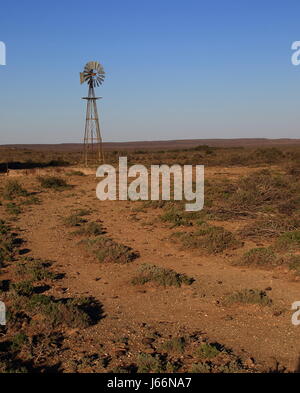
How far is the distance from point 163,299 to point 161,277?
0.78m

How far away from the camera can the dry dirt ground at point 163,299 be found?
5.42 metres

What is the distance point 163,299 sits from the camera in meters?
7.21

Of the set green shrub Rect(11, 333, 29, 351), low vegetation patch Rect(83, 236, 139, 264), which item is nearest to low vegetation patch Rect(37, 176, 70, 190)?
low vegetation patch Rect(83, 236, 139, 264)

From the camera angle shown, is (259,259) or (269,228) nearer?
(259,259)

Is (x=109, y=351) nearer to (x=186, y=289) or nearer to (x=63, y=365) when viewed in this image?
(x=63, y=365)

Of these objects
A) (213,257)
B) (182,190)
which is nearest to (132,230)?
(213,257)

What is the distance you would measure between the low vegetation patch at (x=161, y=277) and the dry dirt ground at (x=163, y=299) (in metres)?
0.13

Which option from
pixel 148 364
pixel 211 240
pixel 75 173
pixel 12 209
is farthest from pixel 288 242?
pixel 75 173

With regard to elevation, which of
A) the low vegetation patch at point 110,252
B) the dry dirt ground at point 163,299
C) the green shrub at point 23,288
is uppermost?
the low vegetation patch at point 110,252

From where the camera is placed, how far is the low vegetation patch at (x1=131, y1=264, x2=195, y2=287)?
782cm

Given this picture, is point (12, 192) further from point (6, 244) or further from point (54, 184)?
point (6, 244)

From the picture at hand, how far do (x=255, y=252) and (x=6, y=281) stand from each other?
18.4ft

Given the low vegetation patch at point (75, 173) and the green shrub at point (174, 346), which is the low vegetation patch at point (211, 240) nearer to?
the green shrub at point (174, 346)

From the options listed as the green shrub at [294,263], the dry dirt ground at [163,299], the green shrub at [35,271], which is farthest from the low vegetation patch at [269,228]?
the green shrub at [35,271]
